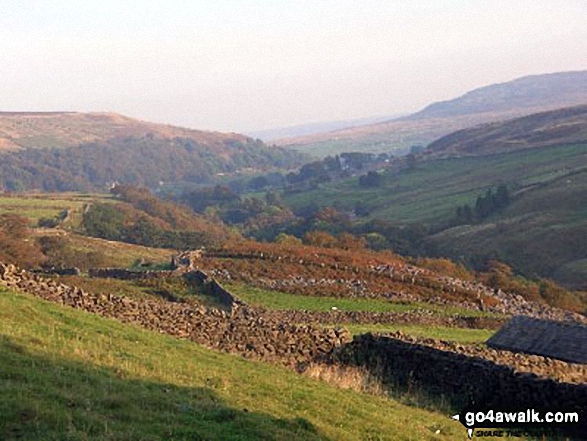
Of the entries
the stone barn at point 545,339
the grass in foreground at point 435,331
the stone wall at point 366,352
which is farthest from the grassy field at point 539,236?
the stone wall at point 366,352

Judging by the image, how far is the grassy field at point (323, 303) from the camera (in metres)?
43.8

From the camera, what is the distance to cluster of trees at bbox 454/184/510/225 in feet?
466

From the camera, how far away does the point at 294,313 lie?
39438mm

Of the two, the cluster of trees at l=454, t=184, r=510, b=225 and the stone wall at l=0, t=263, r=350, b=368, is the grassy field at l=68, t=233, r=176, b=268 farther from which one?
the cluster of trees at l=454, t=184, r=510, b=225

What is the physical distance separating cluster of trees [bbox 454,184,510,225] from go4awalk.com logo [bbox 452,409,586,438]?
123496 mm

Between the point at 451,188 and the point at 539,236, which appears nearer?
the point at 539,236

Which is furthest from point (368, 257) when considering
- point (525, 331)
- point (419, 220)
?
point (419, 220)

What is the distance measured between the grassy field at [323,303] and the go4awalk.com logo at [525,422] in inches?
914

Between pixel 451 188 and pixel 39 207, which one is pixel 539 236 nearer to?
pixel 451 188

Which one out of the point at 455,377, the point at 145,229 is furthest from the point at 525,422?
the point at 145,229

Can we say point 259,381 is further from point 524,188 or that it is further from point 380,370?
point 524,188

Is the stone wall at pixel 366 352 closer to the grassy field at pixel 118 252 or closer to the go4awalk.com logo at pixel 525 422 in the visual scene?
the go4awalk.com logo at pixel 525 422

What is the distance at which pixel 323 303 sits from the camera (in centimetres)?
4559

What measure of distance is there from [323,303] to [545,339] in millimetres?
18444
